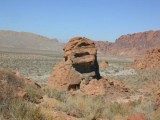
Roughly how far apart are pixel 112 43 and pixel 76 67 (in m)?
158

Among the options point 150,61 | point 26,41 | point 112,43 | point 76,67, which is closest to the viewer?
point 76,67

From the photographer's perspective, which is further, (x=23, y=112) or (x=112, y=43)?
(x=112, y=43)

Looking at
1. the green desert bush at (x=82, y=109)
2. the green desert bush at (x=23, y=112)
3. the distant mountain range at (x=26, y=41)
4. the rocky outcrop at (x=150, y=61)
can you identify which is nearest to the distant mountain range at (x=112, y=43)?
the distant mountain range at (x=26, y=41)

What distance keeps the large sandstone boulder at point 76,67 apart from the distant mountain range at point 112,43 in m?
119

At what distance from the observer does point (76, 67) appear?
1997cm

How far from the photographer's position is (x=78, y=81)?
19.0 metres

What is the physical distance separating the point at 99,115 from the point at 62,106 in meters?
1.13

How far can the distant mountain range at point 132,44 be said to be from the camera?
517 ft

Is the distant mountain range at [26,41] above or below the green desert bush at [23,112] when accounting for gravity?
above

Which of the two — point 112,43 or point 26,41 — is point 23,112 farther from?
point 112,43

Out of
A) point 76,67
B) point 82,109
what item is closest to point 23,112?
point 82,109

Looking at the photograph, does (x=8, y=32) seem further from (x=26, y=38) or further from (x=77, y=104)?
(x=77, y=104)

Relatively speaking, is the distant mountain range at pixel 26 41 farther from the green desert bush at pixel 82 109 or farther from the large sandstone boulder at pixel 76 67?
the green desert bush at pixel 82 109

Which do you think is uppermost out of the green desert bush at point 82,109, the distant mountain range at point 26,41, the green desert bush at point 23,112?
the distant mountain range at point 26,41
